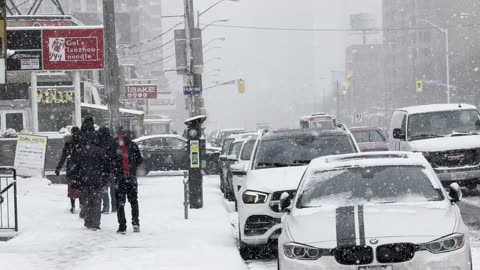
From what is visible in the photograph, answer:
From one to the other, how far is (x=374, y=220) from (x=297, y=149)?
5770mm

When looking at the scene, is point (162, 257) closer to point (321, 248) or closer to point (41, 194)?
point (321, 248)

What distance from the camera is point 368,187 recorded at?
30.4 ft

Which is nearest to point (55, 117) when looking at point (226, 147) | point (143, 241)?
point (226, 147)

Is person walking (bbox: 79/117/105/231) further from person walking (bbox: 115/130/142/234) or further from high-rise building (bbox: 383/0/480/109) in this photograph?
high-rise building (bbox: 383/0/480/109)

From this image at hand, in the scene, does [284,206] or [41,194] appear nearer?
[284,206]

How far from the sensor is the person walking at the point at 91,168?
52.1ft

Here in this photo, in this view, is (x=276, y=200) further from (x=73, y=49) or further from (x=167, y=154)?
(x=167, y=154)

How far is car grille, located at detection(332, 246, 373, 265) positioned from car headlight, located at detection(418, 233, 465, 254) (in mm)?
448

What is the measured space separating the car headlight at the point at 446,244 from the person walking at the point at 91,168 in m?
9.09

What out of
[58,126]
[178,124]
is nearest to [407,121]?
[58,126]

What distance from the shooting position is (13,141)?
31062 millimetres

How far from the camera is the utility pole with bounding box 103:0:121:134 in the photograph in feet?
76.5

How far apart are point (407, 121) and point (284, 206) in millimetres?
12409

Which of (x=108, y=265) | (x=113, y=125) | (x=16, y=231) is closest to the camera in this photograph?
(x=108, y=265)
